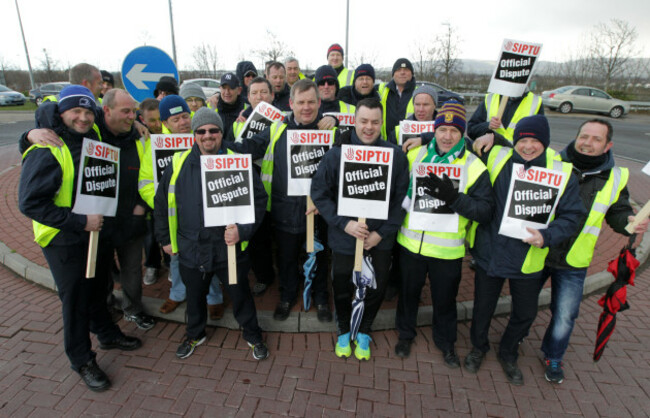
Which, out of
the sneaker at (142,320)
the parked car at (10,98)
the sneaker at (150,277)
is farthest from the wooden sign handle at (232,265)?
the parked car at (10,98)

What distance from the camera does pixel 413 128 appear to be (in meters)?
4.01

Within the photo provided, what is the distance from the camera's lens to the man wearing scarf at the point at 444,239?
9.71 feet

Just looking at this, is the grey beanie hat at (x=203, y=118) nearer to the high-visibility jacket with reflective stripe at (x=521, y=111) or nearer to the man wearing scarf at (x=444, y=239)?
the man wearing scarf at (x=444, y=239)

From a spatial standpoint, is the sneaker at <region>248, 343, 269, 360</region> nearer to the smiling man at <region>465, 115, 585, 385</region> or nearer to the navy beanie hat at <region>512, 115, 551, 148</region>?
the smiling man at <region>465, 115, 585, 385</region>

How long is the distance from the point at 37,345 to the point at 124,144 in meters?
2.17

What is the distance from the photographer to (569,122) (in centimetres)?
2100

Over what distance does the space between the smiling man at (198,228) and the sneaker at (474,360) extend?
190 centimetres

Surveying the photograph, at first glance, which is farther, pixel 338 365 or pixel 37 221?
pixel 338 365

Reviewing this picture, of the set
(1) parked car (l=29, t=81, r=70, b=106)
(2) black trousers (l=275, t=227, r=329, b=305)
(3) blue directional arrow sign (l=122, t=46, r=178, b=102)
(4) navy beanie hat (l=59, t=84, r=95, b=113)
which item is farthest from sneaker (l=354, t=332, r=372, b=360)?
(1) parked car (l=29, t=81, r=70, b=106)

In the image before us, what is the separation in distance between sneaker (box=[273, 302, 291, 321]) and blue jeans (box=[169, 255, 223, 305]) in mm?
644

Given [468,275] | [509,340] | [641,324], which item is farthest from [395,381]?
[641,324]

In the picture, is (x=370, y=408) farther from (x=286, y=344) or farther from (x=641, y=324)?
(x=641, y=324)

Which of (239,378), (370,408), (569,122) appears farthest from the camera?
(569,122)

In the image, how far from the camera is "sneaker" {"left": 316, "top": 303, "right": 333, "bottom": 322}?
3.93 meters
